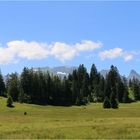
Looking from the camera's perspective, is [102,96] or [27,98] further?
[102,96]

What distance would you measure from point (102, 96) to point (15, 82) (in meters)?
42.3

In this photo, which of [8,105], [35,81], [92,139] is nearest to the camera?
[92,139]

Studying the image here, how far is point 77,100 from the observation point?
18125cm

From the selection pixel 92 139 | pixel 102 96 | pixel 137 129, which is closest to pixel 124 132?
pixel 137 129

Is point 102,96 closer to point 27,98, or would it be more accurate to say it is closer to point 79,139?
point 27,98

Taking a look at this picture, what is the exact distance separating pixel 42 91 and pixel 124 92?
118ft

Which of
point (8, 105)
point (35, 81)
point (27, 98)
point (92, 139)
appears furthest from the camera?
point (35, 81)

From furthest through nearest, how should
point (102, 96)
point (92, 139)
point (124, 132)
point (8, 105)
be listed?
point (102, 96) < point (8, 105) < point (124, 132) < point (92, 139)

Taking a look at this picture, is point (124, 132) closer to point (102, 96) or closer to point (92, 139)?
point (92, 139)

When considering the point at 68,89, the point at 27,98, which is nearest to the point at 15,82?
the point at 27,98

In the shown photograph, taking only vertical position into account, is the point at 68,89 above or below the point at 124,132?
above

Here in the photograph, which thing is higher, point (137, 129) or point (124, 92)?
point (124, 92)

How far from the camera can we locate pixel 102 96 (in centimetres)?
19862

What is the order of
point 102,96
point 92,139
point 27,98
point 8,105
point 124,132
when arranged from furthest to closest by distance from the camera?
point 102,96
point 27,98
point 8,105
point 124,132
point 92,139
